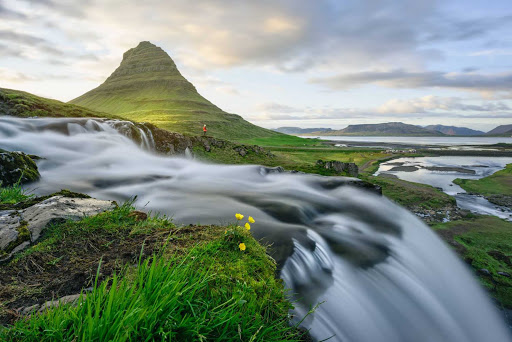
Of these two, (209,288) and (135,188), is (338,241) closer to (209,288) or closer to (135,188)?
(209,288)

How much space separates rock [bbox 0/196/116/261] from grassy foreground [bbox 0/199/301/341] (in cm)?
19

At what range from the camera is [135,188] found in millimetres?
9211

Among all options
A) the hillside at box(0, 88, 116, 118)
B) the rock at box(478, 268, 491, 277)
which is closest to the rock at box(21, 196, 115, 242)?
the rock at box(478, 268, 491, 277)

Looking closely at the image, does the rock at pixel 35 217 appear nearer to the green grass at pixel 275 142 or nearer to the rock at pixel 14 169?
the rock at pixel 14 169

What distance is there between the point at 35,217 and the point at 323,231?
610cm

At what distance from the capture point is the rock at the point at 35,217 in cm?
361

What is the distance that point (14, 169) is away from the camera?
7.69 m

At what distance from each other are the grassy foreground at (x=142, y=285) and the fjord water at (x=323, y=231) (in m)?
0.95

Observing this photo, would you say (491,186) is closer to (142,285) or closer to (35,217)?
(142,285)

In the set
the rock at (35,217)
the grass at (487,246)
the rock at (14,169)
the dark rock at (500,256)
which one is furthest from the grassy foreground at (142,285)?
the dark rock at (500,256)

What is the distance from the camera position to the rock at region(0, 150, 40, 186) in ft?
24.2

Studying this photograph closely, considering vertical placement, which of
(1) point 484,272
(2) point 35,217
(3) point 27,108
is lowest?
(1) point 484,272

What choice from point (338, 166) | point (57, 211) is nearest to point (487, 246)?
point (338, 166)

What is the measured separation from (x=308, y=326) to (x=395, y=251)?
4.65 metres
